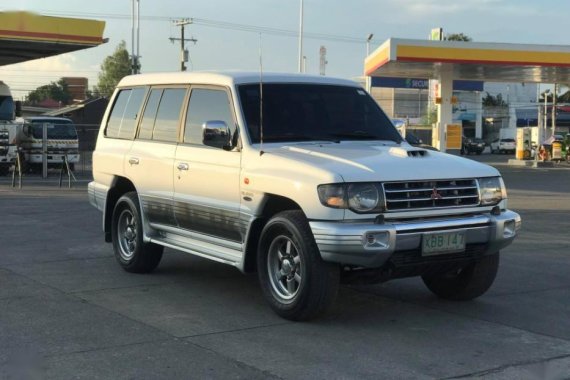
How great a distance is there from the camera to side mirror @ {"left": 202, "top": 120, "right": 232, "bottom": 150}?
6.65 metres

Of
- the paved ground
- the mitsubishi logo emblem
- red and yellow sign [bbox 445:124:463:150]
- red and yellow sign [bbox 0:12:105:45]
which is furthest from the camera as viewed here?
red and yellow sign [bbox 445:124:463:150]

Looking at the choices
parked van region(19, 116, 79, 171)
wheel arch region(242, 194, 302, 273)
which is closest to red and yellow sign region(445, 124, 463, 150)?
parked van region(19, 116, 79, 171)

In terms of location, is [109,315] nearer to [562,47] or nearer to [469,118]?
[562,47]

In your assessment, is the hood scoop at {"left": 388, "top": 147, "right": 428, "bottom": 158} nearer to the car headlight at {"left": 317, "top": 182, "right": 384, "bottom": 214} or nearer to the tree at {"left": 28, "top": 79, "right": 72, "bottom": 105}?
the car headlight at {"left": 317, "top": 182, "right": 384, "bottom": 214}

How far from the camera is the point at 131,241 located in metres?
8.30

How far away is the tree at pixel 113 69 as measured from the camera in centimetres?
9825

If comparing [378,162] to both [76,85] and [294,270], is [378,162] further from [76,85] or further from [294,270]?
[76,85]

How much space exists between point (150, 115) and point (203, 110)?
99cm

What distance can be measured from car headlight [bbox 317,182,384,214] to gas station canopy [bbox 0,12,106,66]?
774 inches

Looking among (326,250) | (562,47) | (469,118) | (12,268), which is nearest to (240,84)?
(326,250)

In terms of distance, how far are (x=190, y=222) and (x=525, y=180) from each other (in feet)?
63.8

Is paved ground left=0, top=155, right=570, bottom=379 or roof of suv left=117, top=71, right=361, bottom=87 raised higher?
roof of suv left=117, top=71, right=361, bottom=87

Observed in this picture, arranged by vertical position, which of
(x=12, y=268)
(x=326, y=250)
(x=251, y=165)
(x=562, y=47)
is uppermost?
(x=562, y=47)

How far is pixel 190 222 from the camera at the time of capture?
7.21 meters
